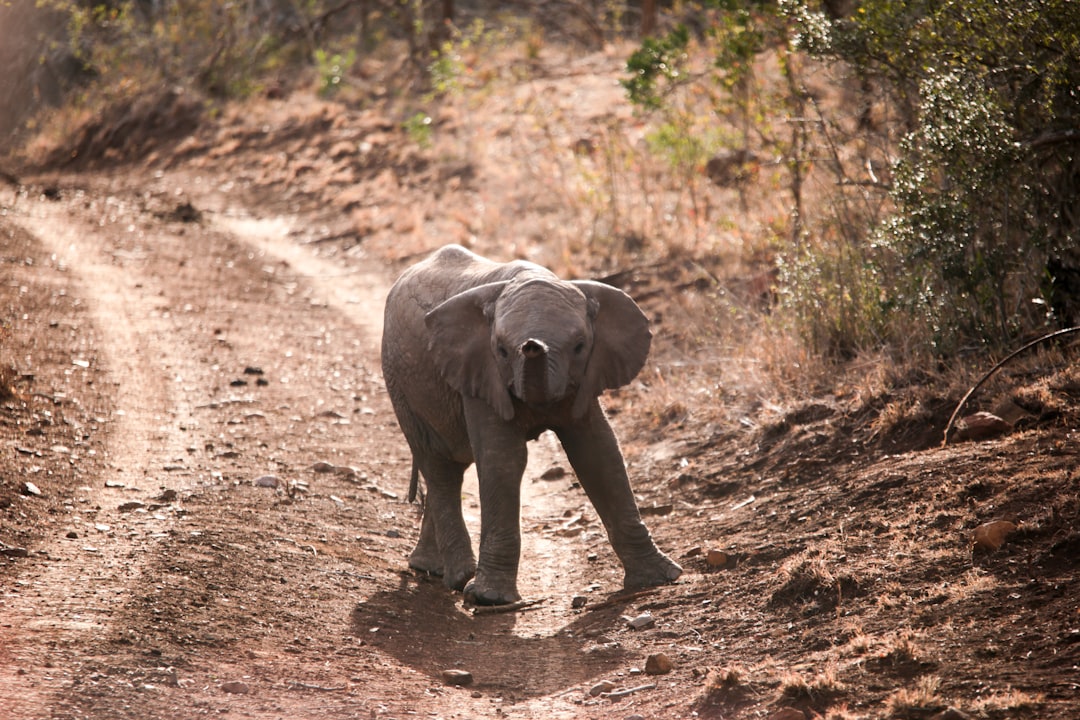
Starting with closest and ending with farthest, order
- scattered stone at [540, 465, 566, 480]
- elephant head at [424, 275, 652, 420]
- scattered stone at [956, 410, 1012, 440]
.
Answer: elephant head at [424, 275, 652, 420], scattered stone at [956, 410, 1012, 440], scattered stone at [540, 465, 566, 480]

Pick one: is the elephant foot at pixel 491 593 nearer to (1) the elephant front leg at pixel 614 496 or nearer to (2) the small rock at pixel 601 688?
(1) the elephant front leg at pixel 614 496

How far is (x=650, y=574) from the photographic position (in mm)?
6781

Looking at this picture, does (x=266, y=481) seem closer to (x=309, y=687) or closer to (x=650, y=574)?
(x=650, y=574)

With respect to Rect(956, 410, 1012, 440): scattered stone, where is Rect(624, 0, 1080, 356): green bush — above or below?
above

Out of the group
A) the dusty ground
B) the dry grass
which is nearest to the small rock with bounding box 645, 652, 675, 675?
the dusty ground

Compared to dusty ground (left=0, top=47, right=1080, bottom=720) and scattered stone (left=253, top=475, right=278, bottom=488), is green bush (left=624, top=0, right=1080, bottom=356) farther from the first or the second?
scattered stone (left=253, top=475, right=278, bottom=488)

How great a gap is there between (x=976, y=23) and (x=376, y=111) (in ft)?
59.0

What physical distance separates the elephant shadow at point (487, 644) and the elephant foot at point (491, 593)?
88 mm

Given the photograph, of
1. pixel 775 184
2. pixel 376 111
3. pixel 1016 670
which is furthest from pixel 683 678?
pixel 376 111

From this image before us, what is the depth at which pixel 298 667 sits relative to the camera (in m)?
5.47

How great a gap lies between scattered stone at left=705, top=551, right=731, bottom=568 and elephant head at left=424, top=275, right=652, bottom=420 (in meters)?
1.25

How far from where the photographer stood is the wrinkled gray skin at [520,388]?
20.1 feet

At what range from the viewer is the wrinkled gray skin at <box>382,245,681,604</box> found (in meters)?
6.13

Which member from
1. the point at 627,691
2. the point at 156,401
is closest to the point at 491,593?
the point at 627,691
